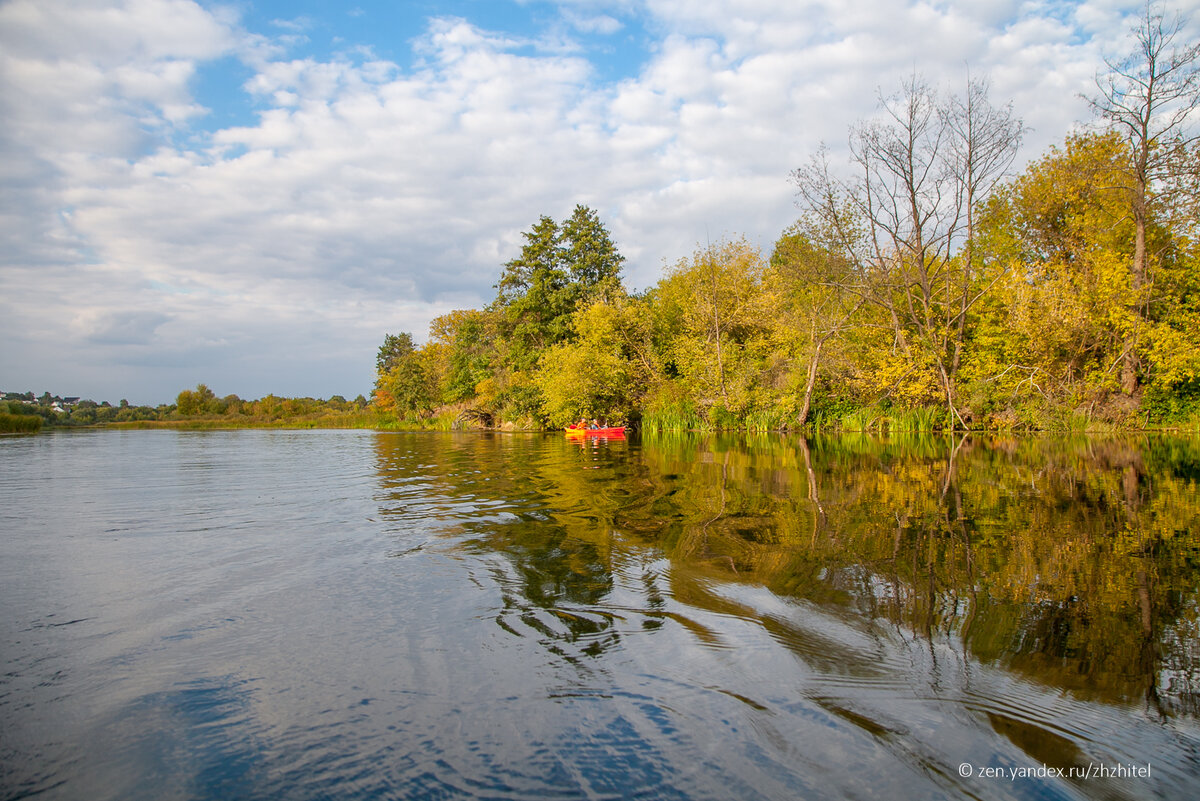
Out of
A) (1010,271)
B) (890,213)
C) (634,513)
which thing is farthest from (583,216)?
(634,513)

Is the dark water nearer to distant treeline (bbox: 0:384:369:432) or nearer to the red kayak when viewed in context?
the red kayak

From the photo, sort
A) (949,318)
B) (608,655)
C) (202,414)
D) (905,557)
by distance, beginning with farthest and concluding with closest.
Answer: (202,414), (949,318), (905,557), (608,655)

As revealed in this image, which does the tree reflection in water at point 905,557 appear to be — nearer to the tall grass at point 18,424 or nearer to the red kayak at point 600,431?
the red kayak at point 600,431

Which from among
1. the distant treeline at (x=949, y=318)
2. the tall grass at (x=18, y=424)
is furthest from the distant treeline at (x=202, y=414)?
the distant treeline at (x=949, y=318)

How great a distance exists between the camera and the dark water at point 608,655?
2361mm

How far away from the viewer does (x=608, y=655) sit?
344 cm

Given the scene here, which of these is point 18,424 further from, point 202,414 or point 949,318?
point 949,318

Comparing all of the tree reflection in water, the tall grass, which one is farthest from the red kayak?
the tall grass

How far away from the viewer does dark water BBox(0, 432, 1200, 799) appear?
2.36 m

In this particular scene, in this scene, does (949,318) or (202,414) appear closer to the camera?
(949,318)

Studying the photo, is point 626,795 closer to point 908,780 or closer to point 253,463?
point 908,780

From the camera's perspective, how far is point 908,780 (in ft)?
7.41

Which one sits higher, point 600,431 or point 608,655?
point 600,431

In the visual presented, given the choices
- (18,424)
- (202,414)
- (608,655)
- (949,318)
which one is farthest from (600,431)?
(202,414)
